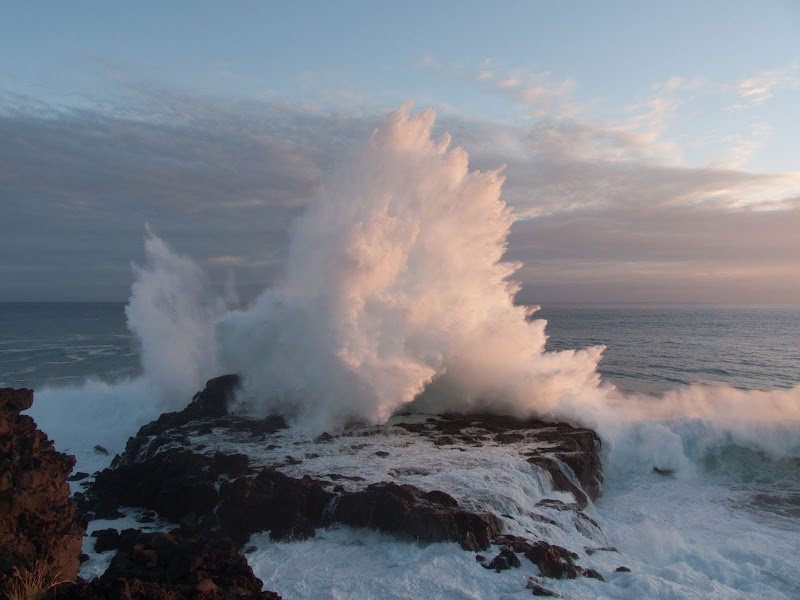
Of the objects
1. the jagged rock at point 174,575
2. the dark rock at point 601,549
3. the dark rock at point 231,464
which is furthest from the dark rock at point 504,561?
the dark rock at point 231,464

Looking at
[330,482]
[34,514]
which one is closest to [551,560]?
[330,482]

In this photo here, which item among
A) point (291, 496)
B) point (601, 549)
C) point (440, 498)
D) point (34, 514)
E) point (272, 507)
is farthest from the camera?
point (291, 496)

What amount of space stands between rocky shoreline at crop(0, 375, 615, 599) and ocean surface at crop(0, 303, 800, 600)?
1.47 ft

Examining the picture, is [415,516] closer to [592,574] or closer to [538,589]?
[538,589]

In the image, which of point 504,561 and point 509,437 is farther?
point 509,437

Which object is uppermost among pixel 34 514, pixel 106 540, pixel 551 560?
pixel 34 514

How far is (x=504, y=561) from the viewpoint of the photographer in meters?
11.3

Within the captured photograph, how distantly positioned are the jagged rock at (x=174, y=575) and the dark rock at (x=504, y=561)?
15.7ft

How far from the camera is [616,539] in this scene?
46.5 feet

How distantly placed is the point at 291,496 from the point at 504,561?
542cm

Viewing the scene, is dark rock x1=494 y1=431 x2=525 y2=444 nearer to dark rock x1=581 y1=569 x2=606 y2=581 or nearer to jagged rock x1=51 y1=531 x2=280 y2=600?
dark rock x1=581 y1=569 x2=606 y2=581

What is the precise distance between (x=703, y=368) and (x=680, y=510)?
99.4 ft

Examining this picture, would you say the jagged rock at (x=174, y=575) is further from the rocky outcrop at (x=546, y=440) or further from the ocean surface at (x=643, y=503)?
the rocky outcrop at (x=546, y=440)

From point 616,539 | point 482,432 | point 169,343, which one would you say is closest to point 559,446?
point 482,432
